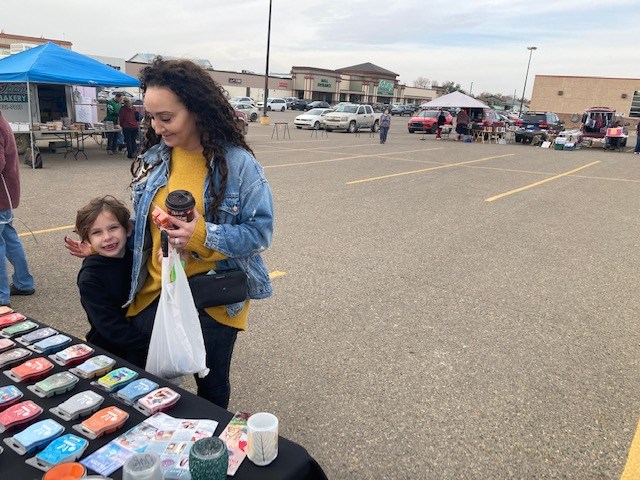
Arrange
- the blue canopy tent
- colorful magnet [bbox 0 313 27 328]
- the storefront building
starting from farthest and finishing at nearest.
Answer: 1. the storefront building
2. the blue canopy tent
3. colorful magnet [bbox 0 313 27 328]

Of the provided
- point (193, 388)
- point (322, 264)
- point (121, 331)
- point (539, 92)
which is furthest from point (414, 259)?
point (539, 92)

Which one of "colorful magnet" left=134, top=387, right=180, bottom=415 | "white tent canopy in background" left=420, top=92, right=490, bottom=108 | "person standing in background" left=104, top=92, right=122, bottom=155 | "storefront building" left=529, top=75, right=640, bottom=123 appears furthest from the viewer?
"storefront building" left=529, top=75, right=640, bottom=123

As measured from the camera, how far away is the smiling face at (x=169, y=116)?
179 centimetres

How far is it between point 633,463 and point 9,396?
2991 mm

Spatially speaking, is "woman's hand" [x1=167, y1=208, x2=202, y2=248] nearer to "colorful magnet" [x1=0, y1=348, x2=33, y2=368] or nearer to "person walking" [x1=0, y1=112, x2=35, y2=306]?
"colorful magnet" [x1=0, y1=348, x2=33, y2=368]

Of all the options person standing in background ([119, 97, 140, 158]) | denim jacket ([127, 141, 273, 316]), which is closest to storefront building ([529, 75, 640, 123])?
person standing in background ([119, 97, 140, 158])

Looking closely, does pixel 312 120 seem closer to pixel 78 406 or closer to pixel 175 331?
pixel 175 331

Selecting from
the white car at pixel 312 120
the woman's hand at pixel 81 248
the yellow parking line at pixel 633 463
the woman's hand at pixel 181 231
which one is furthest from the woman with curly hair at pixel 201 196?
the white car at pixel 312 120

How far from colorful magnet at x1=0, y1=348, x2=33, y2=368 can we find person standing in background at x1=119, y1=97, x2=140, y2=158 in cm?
1188

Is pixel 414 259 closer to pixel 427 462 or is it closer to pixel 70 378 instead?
pixel 427 462

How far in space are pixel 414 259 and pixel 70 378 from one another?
4.49 metres

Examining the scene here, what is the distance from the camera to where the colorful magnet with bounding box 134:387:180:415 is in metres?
1.50

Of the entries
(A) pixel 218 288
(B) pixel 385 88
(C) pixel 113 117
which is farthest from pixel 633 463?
(B) pixel 385 88

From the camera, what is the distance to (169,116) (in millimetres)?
1819
